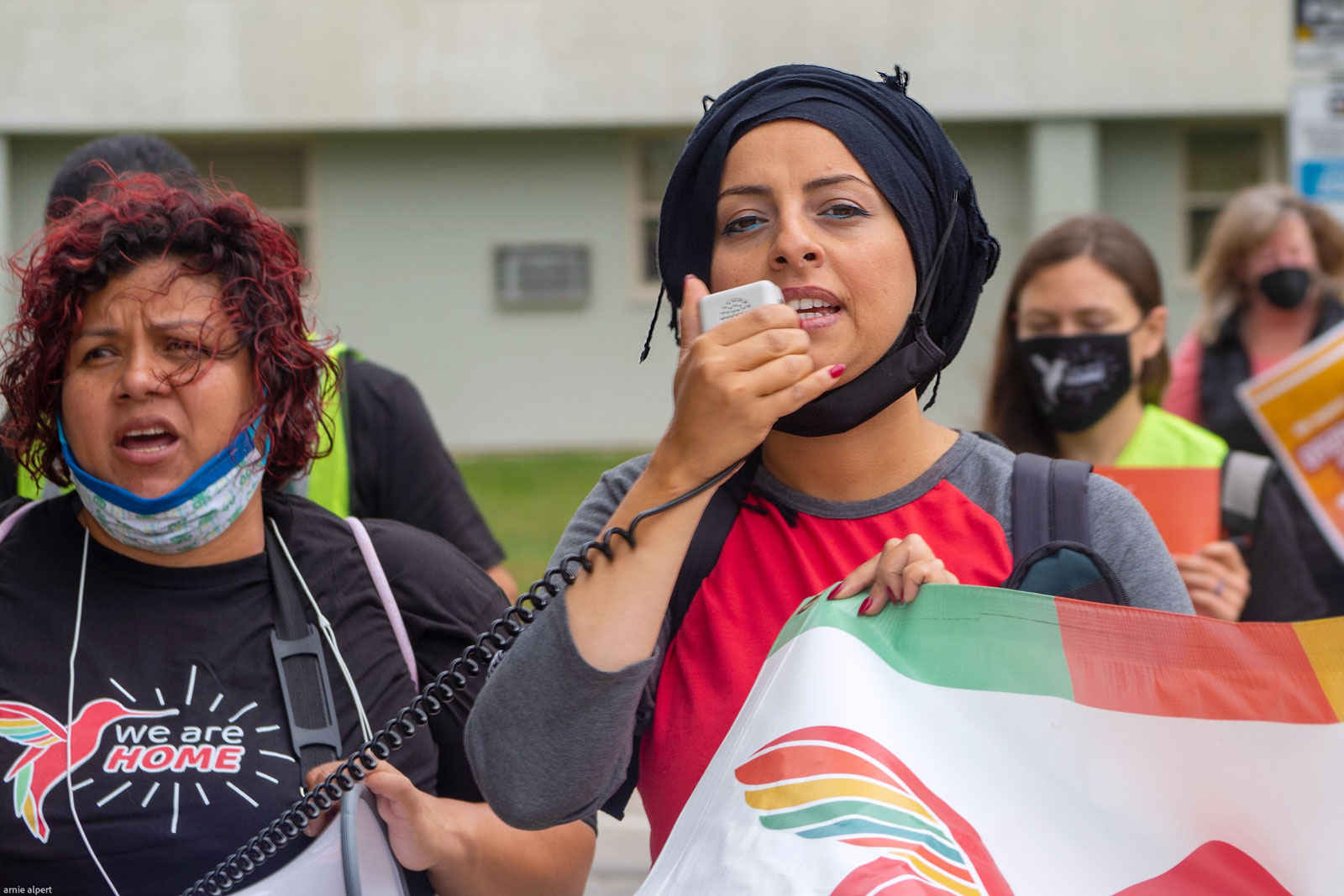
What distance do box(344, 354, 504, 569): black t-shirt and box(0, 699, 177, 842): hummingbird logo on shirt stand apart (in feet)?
4.07

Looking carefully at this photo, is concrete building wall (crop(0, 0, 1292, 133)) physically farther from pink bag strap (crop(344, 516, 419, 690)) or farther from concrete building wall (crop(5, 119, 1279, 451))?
pink bag strap (crop(344, 516, 419, 690))

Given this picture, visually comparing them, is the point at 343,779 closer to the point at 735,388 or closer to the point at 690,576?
the point at 690,576

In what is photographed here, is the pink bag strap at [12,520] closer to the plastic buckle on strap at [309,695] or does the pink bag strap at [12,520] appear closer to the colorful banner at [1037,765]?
the plastic buckle on strap at [309,695]

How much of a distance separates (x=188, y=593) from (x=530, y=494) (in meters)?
10.4

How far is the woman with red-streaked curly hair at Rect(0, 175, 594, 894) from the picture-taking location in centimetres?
221

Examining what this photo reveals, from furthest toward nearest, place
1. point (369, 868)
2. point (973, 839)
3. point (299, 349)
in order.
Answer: point (299, 349) < point (369, 868) < point (973, 839)

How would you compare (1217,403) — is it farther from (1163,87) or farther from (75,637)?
(1163,87)

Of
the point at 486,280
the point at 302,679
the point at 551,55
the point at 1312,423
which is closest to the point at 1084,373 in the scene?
the point at 1312,423

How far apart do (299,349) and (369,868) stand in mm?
962

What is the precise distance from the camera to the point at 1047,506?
Answer: 1929mm

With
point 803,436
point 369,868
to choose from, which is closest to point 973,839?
point 803,436

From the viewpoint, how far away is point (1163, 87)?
14094 mm

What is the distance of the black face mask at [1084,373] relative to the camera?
3709 millimetres

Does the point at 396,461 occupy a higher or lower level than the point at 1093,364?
lower
